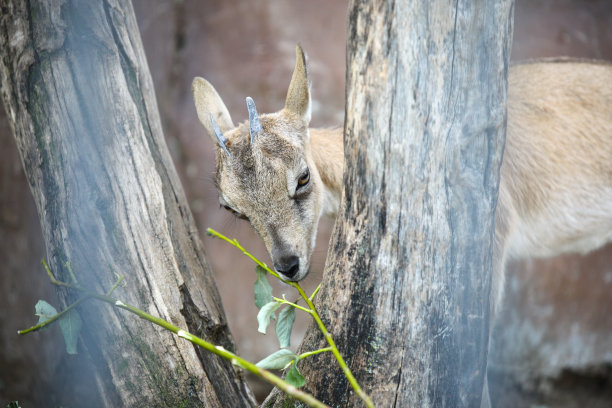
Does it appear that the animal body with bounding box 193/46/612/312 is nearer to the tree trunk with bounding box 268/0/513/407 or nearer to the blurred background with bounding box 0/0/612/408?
the tree trunk with bounding box 268/0/513/407

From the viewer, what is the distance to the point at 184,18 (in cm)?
594

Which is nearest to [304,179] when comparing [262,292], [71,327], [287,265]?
[287,265]

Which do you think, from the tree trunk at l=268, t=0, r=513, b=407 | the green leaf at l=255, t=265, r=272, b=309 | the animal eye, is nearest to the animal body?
the animal eye

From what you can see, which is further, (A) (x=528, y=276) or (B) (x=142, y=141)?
(A) (x=528, y=276)

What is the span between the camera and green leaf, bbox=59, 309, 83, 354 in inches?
93.4

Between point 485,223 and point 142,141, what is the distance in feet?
5.57

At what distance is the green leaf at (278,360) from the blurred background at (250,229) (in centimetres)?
306

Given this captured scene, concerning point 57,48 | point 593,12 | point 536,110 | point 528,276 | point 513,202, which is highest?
point 593,12

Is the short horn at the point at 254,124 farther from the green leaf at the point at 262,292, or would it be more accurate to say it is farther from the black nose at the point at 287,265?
the green leaf at the point at 262,292

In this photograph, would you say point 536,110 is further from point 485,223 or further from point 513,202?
point 485,223

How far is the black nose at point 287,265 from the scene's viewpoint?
2918 millimetres

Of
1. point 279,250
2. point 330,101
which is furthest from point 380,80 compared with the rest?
point 330,101

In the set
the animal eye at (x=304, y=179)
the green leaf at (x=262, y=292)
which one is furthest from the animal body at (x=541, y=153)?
the green leaf at (x=262, y=292)

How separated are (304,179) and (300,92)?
1.92ft
